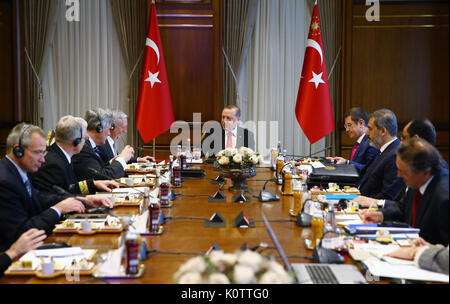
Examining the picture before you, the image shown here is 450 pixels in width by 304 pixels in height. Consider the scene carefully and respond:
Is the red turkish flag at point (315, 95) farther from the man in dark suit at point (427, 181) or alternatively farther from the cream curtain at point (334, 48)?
the man in dark suit at point (427, 181)

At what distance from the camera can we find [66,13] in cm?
781

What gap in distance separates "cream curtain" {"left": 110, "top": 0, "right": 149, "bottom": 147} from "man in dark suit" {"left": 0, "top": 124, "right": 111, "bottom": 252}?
14.7 ft

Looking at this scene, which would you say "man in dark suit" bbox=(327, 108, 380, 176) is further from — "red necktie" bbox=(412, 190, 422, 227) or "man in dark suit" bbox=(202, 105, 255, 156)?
"red necktie" bbox=(412, 190, 422, 227)

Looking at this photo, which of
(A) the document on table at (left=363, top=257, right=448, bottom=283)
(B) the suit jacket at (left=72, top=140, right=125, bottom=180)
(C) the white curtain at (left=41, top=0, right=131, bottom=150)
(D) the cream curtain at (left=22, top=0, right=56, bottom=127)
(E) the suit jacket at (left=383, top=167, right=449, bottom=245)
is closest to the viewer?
(A) the document on table at (left=363, top=257, right=448, bottom=283)

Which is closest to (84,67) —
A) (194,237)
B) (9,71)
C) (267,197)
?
(9,71)

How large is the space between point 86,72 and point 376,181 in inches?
205

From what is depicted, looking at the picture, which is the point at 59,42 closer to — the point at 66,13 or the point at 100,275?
the point at 66,13

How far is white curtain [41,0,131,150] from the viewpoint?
7812 mm

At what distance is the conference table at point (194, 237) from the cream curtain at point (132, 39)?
156 inches

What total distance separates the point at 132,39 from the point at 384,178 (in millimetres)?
4707

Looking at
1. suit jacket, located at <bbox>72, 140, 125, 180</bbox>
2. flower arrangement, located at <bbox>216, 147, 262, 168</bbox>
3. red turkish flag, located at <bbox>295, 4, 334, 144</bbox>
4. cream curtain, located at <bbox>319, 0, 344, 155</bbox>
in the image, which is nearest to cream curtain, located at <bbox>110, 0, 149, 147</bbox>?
red turkish flag, located at <bbox>295, 4, 334, 144</bbox>

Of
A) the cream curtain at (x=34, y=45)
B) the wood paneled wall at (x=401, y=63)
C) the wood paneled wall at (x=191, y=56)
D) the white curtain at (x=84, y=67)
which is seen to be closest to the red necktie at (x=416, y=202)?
the wood paneled wall at (x=401, y=63)

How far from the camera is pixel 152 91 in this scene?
6.89 meters

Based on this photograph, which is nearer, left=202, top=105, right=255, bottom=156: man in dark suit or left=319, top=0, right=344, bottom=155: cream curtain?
left=202, top=105, right=255, bottom=156: man in dark suit
